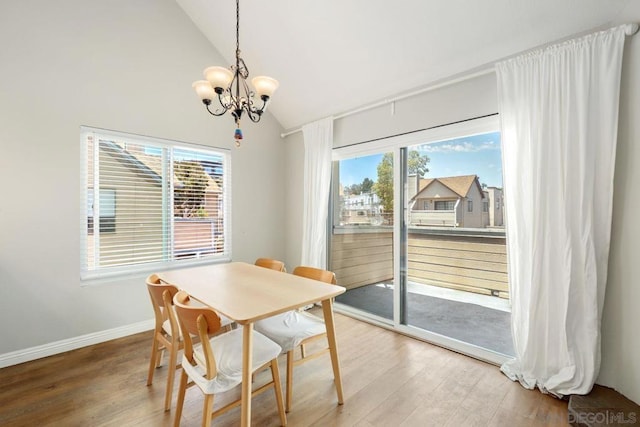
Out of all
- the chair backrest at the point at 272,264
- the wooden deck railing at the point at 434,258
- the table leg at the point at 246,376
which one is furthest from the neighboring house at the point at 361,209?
the table leg at the point at 246,376

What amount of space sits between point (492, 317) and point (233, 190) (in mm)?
3234

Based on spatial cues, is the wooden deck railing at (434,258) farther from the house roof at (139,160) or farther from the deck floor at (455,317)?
the house roof at (139,160)

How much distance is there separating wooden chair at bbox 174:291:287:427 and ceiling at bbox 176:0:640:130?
2631 millimetres

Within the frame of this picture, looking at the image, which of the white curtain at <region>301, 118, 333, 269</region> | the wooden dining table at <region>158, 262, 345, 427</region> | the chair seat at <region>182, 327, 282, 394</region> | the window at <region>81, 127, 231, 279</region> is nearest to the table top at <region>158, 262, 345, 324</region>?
the wooden dining table at <region>158, 262, 345, 427</region>

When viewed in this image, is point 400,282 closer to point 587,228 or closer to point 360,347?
point 360,347

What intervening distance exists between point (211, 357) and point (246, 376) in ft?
0.66

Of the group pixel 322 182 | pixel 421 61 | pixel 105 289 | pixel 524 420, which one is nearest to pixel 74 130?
pixel 105 289

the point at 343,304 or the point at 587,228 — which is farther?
the point at 343,304

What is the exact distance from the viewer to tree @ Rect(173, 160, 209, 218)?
3361mm

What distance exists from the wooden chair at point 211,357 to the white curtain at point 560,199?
187 cm

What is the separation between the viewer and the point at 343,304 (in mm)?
3713

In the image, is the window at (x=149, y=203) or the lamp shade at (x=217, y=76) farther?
the window at (x=149, y=203)

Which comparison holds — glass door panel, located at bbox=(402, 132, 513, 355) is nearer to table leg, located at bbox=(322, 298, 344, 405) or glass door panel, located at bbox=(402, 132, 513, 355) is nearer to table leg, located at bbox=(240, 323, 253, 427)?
table leg, located at bbox=(322, 298, 344, 405)

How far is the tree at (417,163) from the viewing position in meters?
2.90
